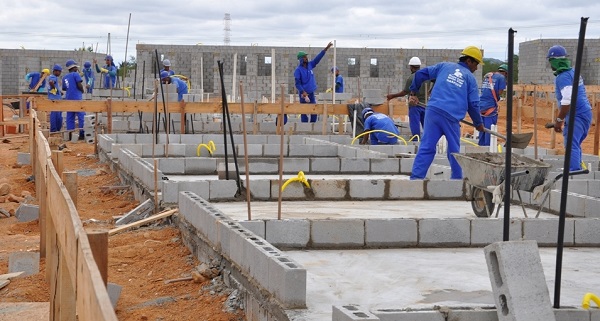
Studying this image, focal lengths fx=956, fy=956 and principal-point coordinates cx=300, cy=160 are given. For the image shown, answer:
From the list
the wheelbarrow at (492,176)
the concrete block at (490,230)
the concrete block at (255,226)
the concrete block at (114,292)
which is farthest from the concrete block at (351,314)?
the wheelbarrow at (492,176)

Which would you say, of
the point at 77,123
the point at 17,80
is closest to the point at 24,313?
the point at 77,123

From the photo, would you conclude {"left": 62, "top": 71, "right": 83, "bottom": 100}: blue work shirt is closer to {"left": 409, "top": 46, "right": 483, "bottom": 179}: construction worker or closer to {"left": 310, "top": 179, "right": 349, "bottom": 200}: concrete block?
{"left": 310, "top": 179, "right": 349, "bottom": 200}: concrete block

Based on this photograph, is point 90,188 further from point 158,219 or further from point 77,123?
point 77,123

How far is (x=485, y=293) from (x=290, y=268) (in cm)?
121

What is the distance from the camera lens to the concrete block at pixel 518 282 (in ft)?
14.4

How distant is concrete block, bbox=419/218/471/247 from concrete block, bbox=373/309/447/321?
95.6 inches

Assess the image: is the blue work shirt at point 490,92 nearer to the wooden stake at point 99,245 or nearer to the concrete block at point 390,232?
the concrete block at point 390,232

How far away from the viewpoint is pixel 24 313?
19.6ft

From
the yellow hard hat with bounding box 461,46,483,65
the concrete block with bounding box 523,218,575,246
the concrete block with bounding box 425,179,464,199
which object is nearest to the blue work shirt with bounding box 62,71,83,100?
the concrete block with bounding box 425,179,464,199

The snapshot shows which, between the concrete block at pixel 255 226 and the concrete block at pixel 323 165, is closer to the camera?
the concrete block at pixel 255 226

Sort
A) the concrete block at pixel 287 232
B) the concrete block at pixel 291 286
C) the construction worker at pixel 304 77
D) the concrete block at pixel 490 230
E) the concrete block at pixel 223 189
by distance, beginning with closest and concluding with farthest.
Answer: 1. the concrete block at pixel 291 286
2. the concrete block at pixel 287 232
3. the concrete block at pixel 490 230
4. the concrete block at pixel 223 189
5. the construction worker at pixel 304 77

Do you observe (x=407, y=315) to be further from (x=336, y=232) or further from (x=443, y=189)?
(x=443, y=189)

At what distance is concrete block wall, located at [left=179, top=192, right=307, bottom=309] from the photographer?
476cm

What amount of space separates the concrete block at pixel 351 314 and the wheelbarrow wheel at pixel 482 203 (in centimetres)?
347
